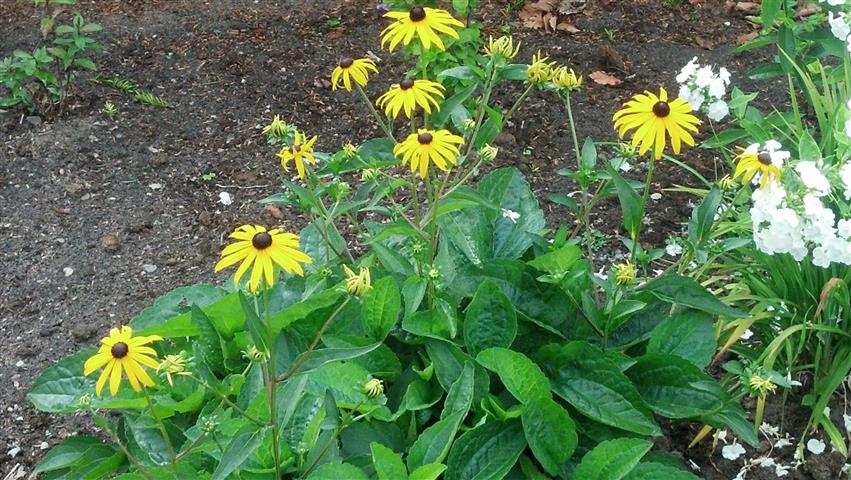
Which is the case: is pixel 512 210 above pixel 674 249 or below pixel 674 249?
above

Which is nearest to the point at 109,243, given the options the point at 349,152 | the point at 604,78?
the point at 349,152

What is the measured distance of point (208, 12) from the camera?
3900 mm

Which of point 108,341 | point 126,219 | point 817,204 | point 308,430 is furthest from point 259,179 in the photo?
point 817,204

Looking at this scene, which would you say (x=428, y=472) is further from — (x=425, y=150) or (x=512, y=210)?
(x=512, y=210)

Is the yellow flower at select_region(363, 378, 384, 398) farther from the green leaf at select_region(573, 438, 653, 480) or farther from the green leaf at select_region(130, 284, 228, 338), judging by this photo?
the green leaf at select_region(130, 284, 228, 338)

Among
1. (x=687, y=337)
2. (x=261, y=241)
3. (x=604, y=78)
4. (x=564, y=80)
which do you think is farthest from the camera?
(x=604, y=78)

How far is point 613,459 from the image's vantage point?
1698 mm

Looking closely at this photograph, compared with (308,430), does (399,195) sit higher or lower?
lower

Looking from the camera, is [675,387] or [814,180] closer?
[814,180]

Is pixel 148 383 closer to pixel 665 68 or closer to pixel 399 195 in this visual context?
pixel 399 195

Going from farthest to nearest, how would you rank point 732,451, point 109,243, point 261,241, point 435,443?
point 109,243, point 732,451, point 435,443, point 261,241

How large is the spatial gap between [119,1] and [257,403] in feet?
9.56

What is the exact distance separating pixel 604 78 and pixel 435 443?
6.93ft

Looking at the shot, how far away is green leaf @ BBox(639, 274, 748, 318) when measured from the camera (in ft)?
6.23
